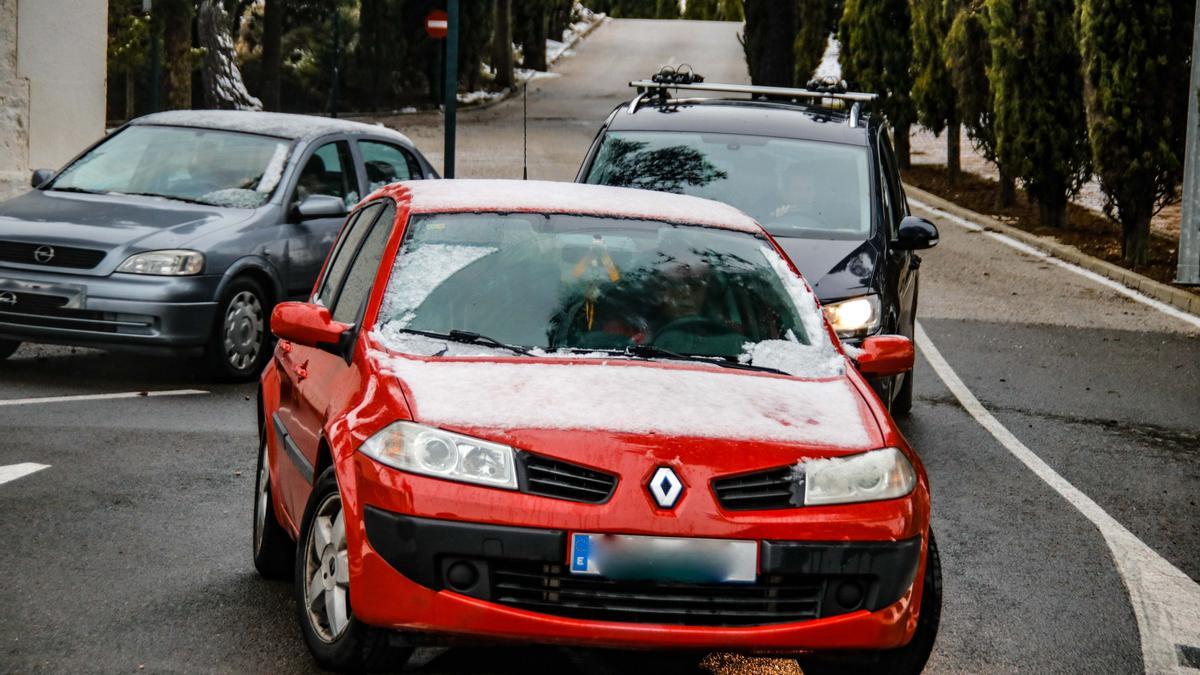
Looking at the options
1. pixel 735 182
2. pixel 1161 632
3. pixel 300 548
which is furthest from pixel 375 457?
pixel 735 182

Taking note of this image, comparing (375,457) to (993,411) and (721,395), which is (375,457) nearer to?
(721,395)

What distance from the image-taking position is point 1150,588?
698 cm

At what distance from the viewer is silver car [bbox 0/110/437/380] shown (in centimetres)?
1079

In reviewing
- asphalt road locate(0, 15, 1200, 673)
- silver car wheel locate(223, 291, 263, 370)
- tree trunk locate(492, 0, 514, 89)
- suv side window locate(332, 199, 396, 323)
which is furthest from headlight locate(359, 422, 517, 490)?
tree trunk locate(492, 0, 514, 89)

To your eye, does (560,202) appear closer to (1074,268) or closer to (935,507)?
(935,507)

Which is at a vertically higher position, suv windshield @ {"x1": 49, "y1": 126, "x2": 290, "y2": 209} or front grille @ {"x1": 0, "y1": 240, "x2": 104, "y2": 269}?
suv windshield @ {"x1": 49, "y1": 126, "x2": 290, "y2": 209}

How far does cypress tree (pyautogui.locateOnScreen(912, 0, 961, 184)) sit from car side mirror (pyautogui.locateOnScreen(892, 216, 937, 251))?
2126 centimetres

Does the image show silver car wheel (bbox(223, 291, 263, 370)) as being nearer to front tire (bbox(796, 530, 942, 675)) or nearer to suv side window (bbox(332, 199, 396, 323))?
suv side window (bbox(332, 199, 396, 323))

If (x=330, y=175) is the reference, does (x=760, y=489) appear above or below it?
below

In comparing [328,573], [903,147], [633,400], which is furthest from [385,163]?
[903,147]

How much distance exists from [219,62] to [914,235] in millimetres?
31451

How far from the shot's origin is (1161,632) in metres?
6.29

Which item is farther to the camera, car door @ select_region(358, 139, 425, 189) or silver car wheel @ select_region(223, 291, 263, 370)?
car door @ select_region(358, 139, 425, 189)

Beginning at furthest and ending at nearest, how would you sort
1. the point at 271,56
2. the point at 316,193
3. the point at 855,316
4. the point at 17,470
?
the point at 271,56 < the point at 316,193 < the point at 855,316 < the point at 17,470
